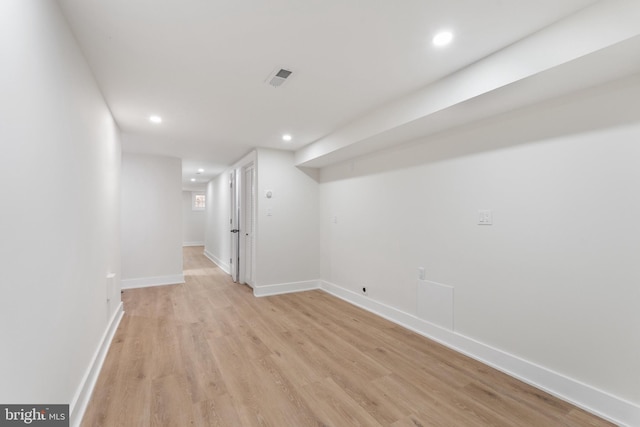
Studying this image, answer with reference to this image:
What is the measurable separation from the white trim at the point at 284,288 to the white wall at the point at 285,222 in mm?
52

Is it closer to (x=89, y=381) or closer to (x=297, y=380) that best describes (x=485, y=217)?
(x=297, y=380)

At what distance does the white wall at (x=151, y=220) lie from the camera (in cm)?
498

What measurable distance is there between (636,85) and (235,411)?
3.29 m

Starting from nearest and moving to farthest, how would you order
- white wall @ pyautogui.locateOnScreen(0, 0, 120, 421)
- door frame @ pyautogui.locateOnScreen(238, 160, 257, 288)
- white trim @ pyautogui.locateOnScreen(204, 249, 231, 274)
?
white wall @ pyautogui.locateOnScreen(0, 0, 120, 421), door frame @ pyautogui.locateOnScreen(238, 160, 257, 288), white trim @ pyautogui.locateOnScreen(204, 249, 231, 274)

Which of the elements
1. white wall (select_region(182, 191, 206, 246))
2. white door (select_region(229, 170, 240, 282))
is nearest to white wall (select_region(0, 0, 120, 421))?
white door (select_region(229, 170, 240, 282))

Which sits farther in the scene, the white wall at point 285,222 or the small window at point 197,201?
the small window at point 197,201

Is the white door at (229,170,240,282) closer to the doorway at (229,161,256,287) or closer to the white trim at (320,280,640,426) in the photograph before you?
the doorway at (229,161,256,287)

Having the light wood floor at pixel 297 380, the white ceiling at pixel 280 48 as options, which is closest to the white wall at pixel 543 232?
the light wood floor at pixel 297 380

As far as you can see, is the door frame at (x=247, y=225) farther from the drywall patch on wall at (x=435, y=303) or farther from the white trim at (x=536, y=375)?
the drywall patch on wall at (x=435, y=303)

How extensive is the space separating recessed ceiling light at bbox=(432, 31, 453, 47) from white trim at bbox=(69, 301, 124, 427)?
318 centimetres

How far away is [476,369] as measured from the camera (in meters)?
2.36

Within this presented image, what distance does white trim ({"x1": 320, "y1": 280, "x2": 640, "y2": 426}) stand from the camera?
1.76m

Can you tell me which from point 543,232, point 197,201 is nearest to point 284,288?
point 543,232

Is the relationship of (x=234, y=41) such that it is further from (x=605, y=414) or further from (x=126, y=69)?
(x=605, y=414)
